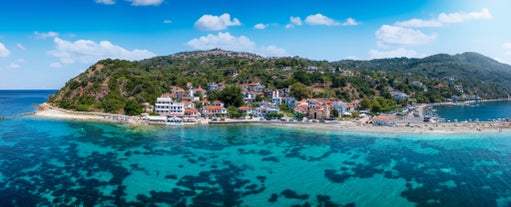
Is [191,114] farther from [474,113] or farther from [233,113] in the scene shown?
[474,113]

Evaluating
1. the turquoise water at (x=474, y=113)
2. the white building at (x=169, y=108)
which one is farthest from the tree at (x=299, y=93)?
the turquoise water at (x=474, y=113)

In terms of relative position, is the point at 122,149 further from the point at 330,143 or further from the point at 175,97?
the point at 175,97

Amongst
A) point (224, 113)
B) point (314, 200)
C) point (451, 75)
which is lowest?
point (314, 200)

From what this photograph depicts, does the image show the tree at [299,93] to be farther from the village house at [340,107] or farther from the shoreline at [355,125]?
the shoreline at [355,125]

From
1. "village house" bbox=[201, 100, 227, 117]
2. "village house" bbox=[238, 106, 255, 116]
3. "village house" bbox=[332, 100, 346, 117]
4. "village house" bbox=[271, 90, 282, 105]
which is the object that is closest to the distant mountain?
"village house" bbox=[271, 90, 282, 105]

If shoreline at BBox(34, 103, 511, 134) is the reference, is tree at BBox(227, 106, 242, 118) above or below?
above

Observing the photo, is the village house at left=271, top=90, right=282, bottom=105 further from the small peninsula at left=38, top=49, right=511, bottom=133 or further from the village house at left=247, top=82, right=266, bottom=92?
the village house at left=247, top=82, right=266, bottom=92

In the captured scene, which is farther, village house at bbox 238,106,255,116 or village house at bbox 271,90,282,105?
village house at bbox 271,90,282,105

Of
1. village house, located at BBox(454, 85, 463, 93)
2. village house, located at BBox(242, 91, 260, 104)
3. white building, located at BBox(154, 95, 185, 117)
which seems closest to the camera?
white building, located at BBox(154, 95, 185, 117)

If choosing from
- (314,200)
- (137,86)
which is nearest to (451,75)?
(137,86)
